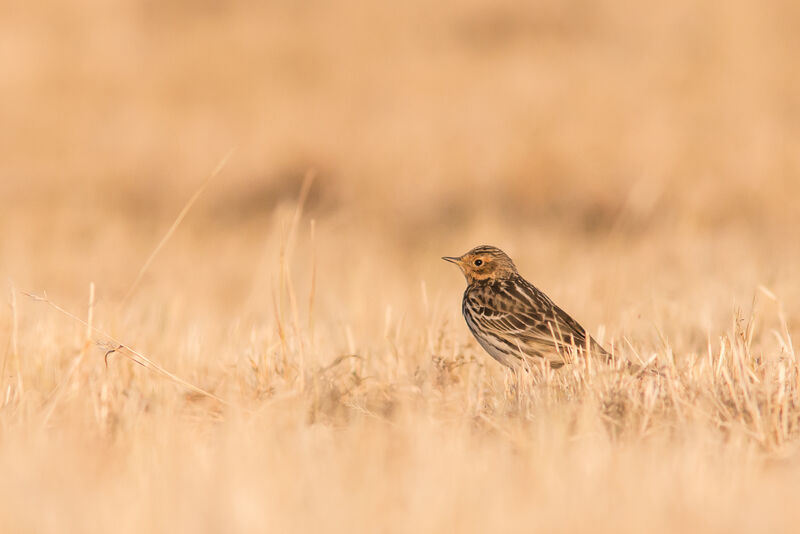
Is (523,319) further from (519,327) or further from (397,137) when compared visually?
(397,137)

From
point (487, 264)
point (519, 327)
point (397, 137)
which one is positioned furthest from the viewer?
point (397, 137)

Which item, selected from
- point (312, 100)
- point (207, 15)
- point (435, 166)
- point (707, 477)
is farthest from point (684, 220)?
point (207, 15)

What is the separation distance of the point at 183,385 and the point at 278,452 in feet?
4.37

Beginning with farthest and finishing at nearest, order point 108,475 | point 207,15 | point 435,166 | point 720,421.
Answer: point 207,15 < point 435,166 < point 720,421 < point 108,475

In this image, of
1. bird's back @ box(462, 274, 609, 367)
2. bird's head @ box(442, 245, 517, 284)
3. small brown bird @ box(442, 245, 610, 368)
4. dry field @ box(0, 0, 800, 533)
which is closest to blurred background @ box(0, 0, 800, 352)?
dry field @ box(0, 0, 800, 533)

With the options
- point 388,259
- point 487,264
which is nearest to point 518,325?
point 487,264

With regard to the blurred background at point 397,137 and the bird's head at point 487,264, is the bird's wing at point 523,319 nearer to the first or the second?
the bird's head at point 487,264

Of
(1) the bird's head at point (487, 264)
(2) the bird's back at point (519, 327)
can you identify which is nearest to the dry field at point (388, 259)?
(2) the bird's back at point (519, 327)

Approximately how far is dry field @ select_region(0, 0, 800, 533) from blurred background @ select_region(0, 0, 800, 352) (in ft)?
0.21

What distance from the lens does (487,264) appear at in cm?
633

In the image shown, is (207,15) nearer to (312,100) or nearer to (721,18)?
(312,100)

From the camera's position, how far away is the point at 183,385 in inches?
190

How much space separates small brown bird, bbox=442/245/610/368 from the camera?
5.57 meters

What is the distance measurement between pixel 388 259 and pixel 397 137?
5192 mm
